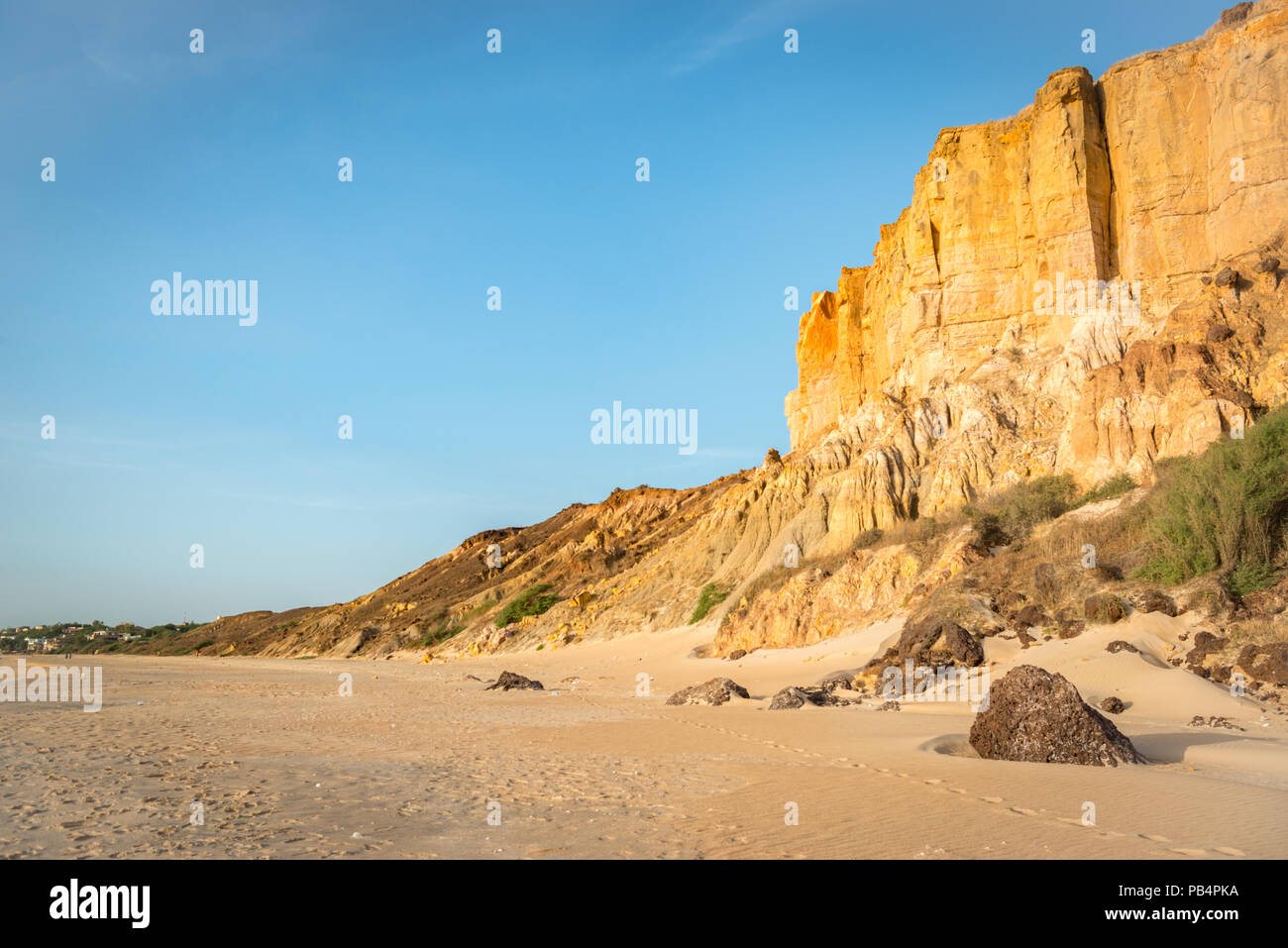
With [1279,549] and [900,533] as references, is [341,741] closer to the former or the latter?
[1279,549]

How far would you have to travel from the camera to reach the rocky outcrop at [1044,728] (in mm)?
9461

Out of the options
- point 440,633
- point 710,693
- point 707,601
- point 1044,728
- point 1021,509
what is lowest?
point 440,633

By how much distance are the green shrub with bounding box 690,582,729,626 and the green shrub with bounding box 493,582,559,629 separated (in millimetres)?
14804

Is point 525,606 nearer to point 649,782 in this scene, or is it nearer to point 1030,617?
point 1030,617

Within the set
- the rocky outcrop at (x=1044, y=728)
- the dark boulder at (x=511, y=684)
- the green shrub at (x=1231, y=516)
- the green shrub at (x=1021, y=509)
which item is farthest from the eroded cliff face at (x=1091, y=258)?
the rocky outcrop at (x=1044, y=728)

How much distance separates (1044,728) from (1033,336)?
1155 inches

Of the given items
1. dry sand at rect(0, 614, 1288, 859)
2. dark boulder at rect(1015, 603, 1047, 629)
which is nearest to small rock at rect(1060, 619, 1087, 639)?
dry sand at rect(0, 614, 1288, 859)

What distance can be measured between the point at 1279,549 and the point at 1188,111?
24.5m

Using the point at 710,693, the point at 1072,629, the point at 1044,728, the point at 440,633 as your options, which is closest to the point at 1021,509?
the point at 1072,629

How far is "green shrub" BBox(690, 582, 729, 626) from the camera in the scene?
3566cm

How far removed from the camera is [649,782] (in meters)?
8.38

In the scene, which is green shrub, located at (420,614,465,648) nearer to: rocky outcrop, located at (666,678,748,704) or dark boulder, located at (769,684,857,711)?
rocky outcrop, located at (666,678,748,704)

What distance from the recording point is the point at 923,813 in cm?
667

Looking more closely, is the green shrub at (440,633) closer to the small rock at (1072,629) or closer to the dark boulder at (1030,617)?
the dark boulder at (1030,617)
